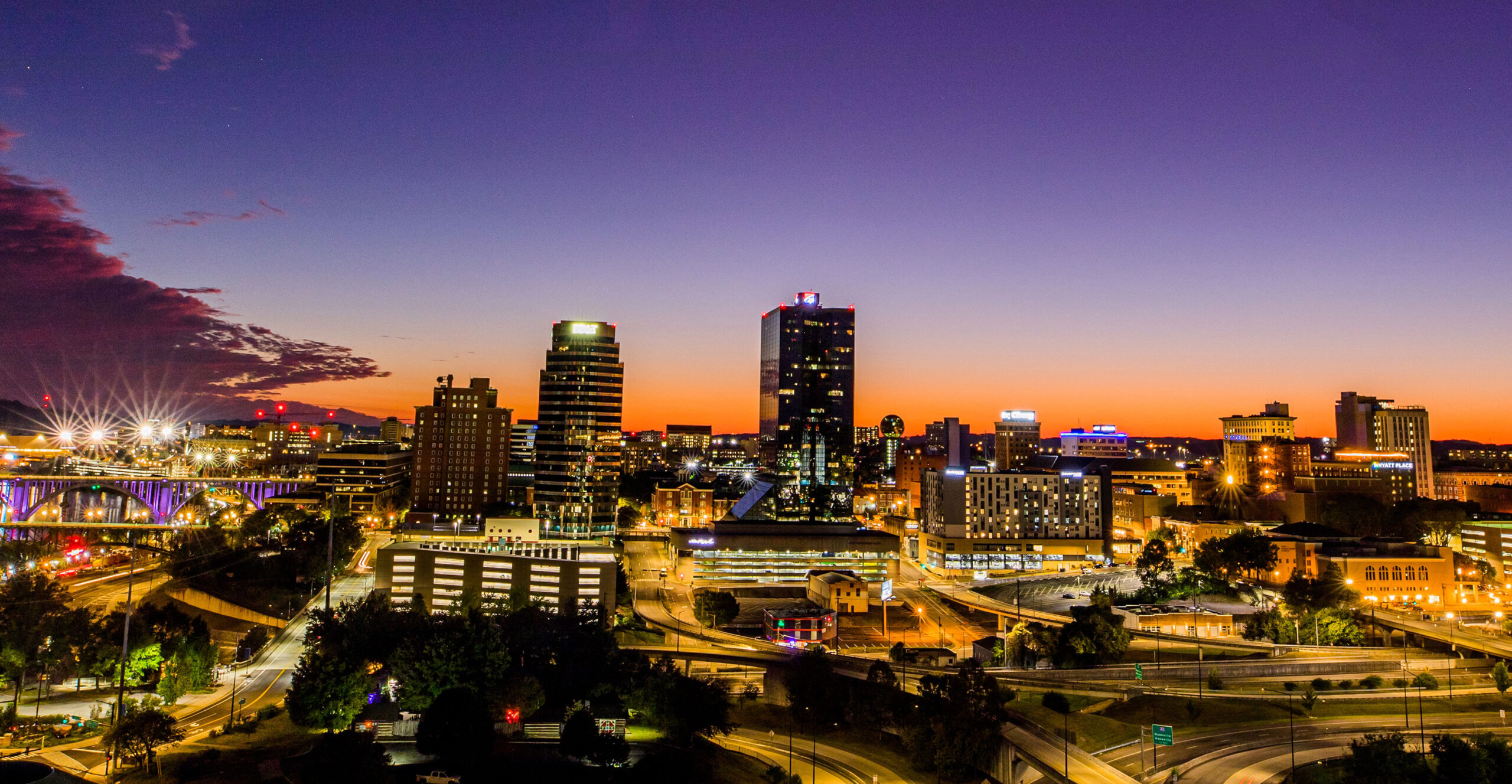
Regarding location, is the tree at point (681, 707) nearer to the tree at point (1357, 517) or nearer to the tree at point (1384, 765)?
the tree at point (1384, 765)

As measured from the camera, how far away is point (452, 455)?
13475 cm

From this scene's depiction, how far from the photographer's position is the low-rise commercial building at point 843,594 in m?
86.6

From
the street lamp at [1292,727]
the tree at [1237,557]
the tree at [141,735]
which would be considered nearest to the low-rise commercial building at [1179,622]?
the tree at [1237,557]

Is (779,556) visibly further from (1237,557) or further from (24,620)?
(24,620)

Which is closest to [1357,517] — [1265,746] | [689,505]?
[1265,746]

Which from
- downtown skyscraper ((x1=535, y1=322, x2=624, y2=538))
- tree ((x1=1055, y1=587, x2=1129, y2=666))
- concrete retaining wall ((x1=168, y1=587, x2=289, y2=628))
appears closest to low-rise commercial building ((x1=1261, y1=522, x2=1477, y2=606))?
tree ((x1=1055, y1=587, x2=1129, y2=666))

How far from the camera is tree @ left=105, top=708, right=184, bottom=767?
39.7 m

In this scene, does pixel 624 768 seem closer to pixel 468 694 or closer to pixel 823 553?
pixel 468 694

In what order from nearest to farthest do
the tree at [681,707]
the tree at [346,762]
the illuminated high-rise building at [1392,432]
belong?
the tree at [346,762]
the tree at [681,707]
the illuminated high-rise building at [1392,432]

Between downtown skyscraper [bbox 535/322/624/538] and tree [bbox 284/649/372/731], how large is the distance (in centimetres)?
7115

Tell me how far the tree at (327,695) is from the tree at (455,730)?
4.32 m

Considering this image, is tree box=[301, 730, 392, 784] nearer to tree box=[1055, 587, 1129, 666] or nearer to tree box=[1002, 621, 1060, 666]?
tree box=[1002, 621, 1060, 666]

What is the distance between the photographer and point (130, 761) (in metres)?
40.5

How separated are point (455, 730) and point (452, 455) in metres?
95.4
